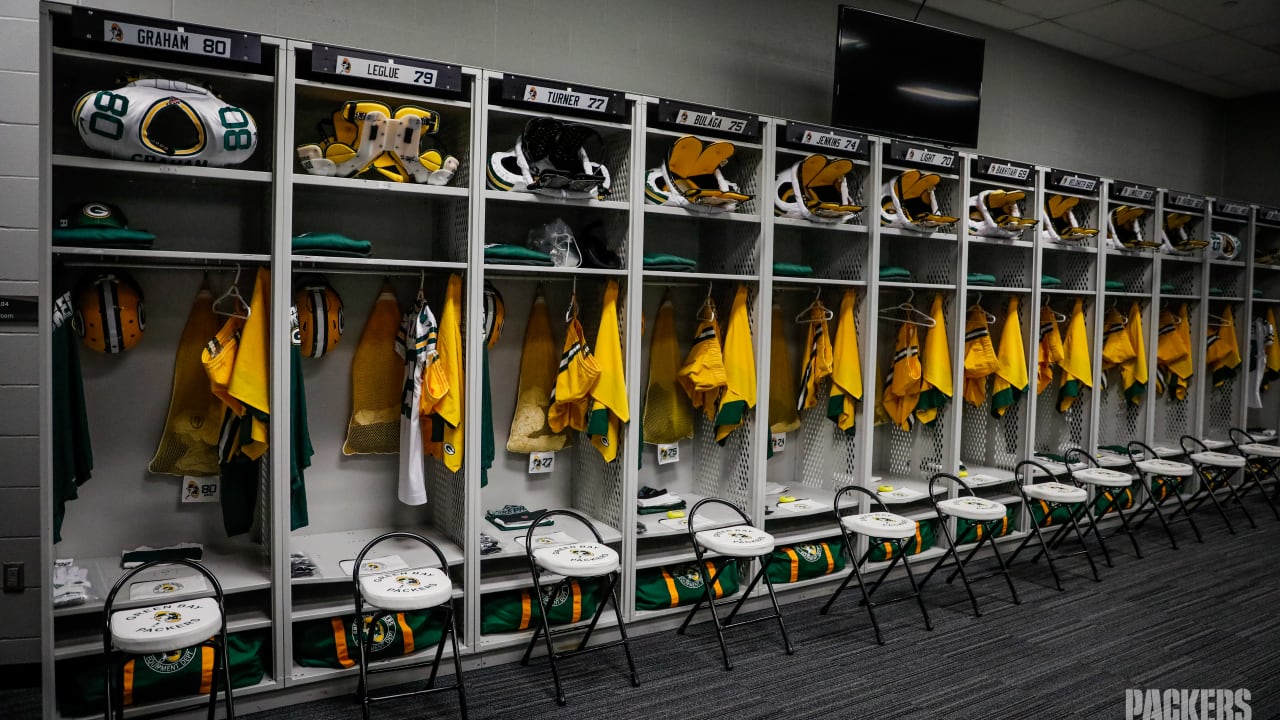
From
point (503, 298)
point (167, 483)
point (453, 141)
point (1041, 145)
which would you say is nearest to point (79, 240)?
point (167, 483)

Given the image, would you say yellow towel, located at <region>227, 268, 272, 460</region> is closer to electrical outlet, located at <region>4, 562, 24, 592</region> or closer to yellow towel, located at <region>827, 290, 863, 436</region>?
electrical outlet, located at <region>4, 562, 24, 592</region>

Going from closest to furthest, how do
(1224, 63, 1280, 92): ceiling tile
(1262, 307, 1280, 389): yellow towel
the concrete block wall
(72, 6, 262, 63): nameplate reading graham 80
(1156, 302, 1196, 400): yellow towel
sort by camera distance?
(72, 6, 262, 63): nameplate reading graham 80 < the concrete block wall < (1156, 302, 1196, 400): yellow towel < (1224, 63, 1280, 92): ceiling tile < (1262, 307, 1280, 389): yellow towel

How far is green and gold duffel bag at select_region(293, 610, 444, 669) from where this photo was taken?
316cm

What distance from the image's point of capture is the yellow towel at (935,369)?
192 inches

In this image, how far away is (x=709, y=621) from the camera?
406cm

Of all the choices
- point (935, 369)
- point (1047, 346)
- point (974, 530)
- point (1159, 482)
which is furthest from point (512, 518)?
point (1159, 482)

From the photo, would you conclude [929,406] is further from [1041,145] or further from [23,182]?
[23,182]

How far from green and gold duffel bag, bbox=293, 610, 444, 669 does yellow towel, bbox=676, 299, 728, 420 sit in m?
1.62

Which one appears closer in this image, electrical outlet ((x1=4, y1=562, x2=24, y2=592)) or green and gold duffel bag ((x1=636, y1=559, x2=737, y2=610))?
electrical outlet ((x1=4, y1=562, x2=24, y2=592))

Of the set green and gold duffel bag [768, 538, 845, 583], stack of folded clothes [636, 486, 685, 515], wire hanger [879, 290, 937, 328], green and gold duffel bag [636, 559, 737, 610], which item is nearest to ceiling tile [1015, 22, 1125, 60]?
wire hanger [879, 290, 937, 328]

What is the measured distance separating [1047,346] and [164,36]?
507 cm

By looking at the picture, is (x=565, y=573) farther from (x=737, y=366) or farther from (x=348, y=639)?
(x=737, y=366)

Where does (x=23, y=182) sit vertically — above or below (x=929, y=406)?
above

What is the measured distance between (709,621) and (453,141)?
2442 millimetres
